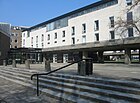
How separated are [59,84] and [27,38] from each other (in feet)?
283

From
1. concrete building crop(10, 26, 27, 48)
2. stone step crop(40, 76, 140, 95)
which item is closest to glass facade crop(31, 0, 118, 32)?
concrete building crop(10, 26, 27, 48)

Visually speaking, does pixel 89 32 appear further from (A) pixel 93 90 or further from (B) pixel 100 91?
(B) pixel 100 91

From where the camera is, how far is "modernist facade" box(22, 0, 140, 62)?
4344cm

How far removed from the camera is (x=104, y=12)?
52656 mm

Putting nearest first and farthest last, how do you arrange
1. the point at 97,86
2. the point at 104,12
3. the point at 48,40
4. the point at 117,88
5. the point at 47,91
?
the point at 117,88 → the point at 97,86 → the point at 47,91 → the point at 104,12 → the point at 48,40

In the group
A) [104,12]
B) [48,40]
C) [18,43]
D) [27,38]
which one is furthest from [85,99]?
[18,43]

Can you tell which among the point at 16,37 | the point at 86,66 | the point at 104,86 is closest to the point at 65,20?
the point at 16,37

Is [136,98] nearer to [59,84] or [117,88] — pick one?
[117,88]

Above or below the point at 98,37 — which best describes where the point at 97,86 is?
below

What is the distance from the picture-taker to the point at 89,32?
56688 millimetres

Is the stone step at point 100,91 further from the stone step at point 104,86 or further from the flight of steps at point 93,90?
the stone step at point 104,86

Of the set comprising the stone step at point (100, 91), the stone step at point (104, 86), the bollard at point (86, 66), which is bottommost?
the stone step at point (100, 91)

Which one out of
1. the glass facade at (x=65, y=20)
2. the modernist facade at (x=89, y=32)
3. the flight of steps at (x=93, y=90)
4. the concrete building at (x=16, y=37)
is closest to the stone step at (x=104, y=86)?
the flight of steps at (x=93, y=90)

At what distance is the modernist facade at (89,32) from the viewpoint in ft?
143
